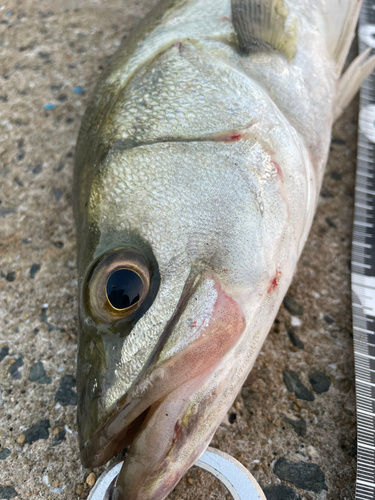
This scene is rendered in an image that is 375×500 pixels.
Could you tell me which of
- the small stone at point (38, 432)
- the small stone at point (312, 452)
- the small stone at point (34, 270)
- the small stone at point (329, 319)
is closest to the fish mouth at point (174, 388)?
the small stone at point (38, 432)

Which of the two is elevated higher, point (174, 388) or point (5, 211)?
point (174, 388)

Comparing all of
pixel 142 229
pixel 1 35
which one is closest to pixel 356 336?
pixel 142 229

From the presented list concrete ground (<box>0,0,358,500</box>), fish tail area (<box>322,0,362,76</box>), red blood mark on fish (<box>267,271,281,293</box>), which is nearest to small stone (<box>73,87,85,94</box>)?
concrete ground (<box>0,0,358,500</box>)

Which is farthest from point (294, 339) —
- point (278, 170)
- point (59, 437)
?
point (59, 437)

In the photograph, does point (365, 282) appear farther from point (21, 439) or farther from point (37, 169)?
point (37, 169)

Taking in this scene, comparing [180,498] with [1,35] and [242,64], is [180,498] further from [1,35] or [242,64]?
[1,35]

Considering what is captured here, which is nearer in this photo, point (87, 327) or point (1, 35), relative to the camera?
point (87, 327)
